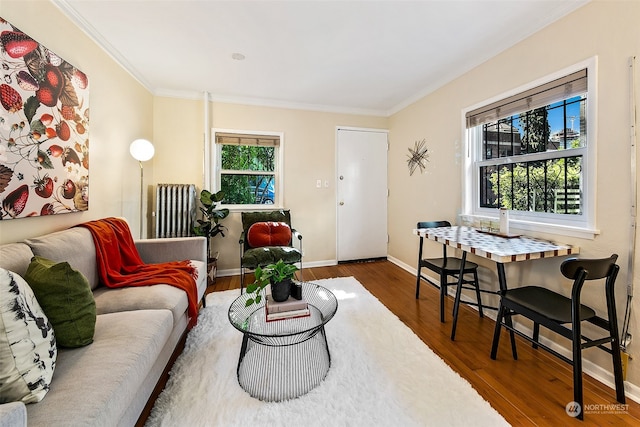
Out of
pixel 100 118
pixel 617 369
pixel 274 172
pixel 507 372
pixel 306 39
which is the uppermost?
pixel 306 39

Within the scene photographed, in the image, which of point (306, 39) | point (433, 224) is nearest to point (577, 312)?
point (433, 224)

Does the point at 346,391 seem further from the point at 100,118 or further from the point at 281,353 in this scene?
the point at 100,118

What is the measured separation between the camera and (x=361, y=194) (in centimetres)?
405

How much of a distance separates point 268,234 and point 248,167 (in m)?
1.12

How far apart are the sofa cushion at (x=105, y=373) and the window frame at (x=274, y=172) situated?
2.34 meters

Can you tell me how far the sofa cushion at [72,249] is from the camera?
57.7 inches

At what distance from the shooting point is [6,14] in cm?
144

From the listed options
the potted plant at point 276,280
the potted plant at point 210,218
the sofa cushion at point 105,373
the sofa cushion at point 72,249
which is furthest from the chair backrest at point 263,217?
the sofa cushion at point 105,373

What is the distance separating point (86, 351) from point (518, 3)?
3.13 metres

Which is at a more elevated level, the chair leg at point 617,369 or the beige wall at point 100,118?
the beige wall at point 100,118

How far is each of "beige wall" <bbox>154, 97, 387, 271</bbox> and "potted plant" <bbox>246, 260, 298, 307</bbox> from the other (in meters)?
2.12

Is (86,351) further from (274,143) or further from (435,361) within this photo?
(274,143)

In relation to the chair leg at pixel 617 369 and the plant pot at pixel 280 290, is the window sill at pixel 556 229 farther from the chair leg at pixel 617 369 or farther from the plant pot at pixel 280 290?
the plant pot at pixel 280 290

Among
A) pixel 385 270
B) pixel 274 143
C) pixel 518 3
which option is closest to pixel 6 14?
pixel 274 143
